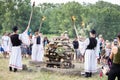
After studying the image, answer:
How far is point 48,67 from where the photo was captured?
1466 cm

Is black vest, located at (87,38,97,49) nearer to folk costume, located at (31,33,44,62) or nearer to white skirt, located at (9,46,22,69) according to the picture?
white skirt, located at (9,46,22,69)

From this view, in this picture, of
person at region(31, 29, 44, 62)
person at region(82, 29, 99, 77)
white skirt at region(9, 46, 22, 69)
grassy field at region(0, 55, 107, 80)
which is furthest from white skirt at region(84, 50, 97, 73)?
person at region(31, 29, 44, 62)

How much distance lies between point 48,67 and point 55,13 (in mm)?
60382

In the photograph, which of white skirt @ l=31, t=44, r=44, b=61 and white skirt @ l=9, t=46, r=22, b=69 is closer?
white skirt @ l=9, t=46, r=22, b=69

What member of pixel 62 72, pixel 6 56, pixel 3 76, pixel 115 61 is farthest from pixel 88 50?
pixel 6 56

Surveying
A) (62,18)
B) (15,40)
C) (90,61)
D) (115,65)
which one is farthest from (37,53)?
(62,18)

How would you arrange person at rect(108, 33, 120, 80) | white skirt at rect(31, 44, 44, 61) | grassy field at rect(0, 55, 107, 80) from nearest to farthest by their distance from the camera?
person at rect(108, 33, 120, 80) < grassy field at rect(0, 55, 107, 80) < white skirt at rect(31, 44, 44, 61)

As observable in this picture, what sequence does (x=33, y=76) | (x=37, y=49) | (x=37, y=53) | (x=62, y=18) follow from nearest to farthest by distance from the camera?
(x=33, y=76), (x=37, y=49), (x=37, y=53), (x=62, y=18)

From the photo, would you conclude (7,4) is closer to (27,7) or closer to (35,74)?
(27,7)

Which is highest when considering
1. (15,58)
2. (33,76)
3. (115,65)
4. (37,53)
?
(115,65)

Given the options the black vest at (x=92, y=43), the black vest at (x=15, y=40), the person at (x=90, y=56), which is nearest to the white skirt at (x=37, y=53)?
the black vest at (x=15, y=40)

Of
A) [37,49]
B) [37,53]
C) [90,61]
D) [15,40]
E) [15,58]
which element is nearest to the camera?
[15,40]

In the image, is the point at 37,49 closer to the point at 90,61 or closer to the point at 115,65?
the point at 90,61

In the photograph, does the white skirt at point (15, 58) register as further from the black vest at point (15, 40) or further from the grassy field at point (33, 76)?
the grassy field at point (33, 76)
